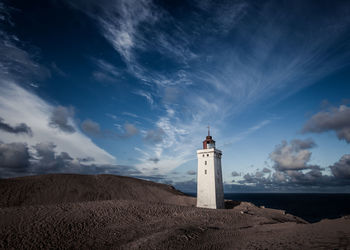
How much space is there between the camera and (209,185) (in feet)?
105

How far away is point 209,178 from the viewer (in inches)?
1259

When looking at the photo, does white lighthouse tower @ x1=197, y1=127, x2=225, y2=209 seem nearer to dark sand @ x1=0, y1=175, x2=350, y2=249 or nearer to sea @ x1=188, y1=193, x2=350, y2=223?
dark sand @ x1=0, y1=175, x2=350, y2=249

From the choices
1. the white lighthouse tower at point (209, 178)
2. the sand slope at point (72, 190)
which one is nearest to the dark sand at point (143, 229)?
the sand slope at point (72, 190)

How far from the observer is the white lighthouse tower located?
31.6m

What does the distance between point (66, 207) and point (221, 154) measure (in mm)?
24881

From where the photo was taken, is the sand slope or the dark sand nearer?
the dark sand

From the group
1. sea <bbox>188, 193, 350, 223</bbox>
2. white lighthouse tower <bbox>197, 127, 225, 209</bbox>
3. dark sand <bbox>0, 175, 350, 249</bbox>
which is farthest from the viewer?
sea <bbox>188, 193, 350, 223</bbox>

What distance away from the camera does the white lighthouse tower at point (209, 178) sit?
104 ft

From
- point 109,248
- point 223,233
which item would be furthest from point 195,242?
point 109,248

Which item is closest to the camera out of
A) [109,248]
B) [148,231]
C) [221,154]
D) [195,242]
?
[109,248]

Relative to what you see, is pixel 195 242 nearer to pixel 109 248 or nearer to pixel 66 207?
pixel 109 248

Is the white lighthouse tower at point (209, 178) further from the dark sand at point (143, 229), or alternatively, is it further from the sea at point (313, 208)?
the sea at point (313, 208)

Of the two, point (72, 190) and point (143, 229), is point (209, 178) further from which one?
point (72, 190)

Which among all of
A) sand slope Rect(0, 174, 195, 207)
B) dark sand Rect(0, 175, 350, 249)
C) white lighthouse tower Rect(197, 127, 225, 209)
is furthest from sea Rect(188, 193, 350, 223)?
sand slope Rect(0, 174, 195, 207)
